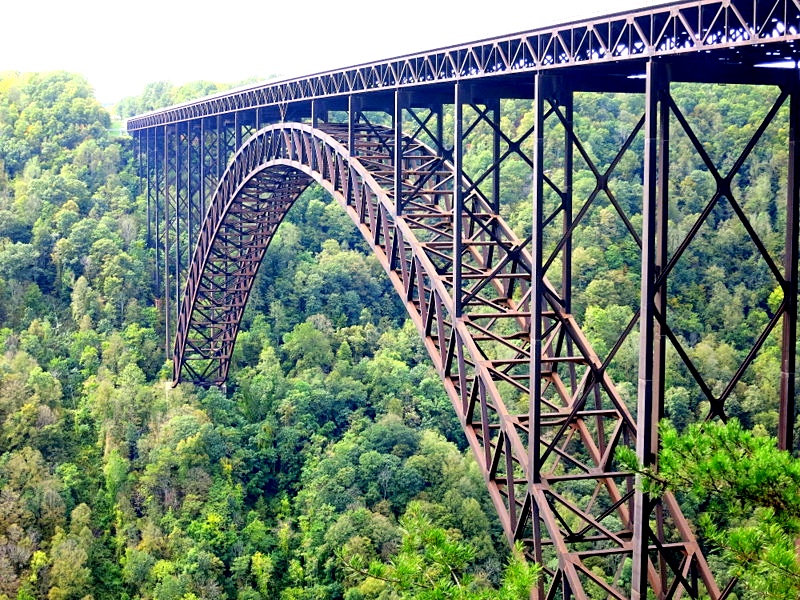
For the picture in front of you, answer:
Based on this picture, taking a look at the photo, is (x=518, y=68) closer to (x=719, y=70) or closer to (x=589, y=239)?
(x=719, y=70)

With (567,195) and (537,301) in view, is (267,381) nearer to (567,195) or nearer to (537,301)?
(567,195)

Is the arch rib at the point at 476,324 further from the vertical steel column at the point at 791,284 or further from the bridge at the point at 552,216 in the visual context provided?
the vertical steel column at the point at 791,284

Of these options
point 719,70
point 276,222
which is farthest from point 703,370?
point 719,70

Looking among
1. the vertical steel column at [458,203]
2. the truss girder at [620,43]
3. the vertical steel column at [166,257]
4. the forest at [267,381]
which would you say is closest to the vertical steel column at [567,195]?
the truss girder at [620,43]

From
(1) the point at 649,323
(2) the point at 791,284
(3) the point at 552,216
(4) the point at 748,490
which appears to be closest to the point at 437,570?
(1) the point at 649,323

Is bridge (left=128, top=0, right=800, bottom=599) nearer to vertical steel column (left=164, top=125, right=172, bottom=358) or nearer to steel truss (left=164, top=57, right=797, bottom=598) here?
steel truss (left=164, top=57, right=797, bottom=598)
